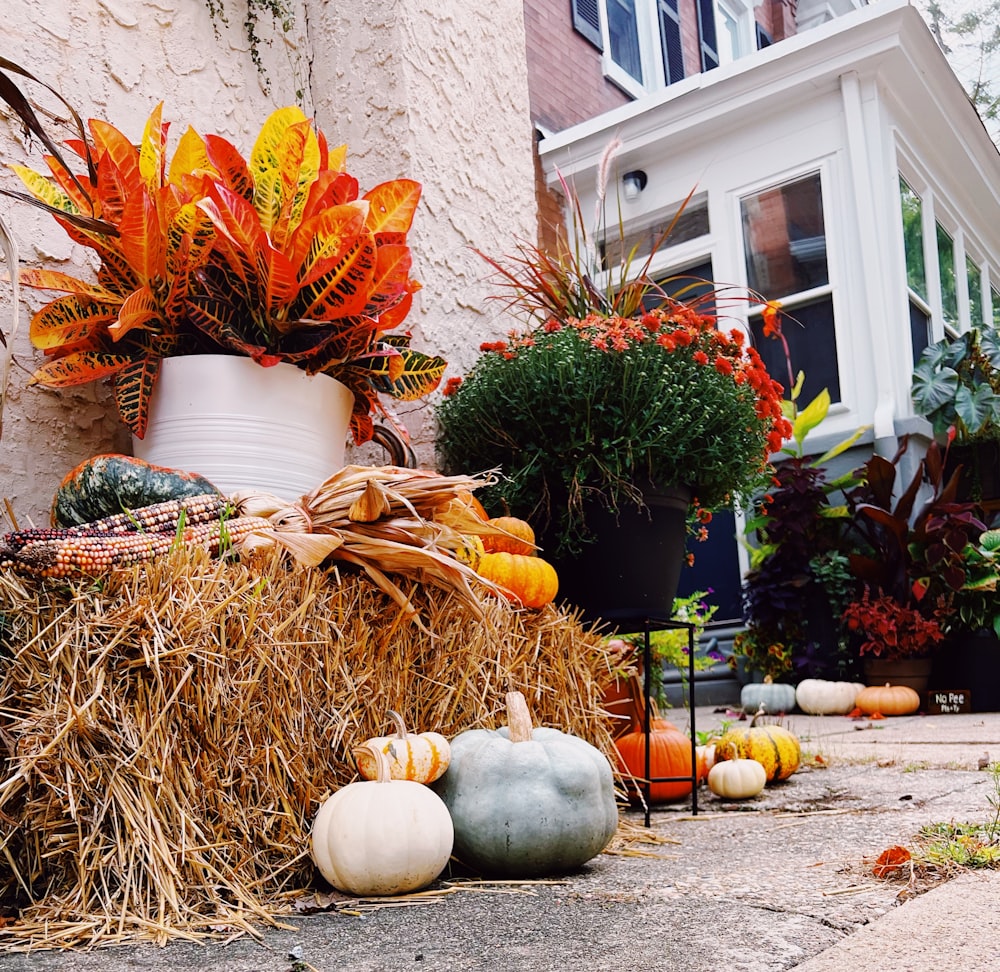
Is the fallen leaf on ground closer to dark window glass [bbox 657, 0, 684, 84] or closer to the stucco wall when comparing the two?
the stucco wall

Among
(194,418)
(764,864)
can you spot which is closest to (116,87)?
(194,418)

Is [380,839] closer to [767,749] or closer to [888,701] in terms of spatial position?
[767,749]

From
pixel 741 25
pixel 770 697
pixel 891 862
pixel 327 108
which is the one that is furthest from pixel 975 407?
pixel 741 25

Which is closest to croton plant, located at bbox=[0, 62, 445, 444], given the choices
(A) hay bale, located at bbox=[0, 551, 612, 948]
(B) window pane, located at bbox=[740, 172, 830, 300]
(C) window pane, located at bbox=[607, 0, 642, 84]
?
(A) hay bale, located at bbox=[0, 551, 612, 948]

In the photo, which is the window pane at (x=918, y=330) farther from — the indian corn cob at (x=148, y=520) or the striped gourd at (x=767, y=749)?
the indian corn cob at (x=148, y=520)

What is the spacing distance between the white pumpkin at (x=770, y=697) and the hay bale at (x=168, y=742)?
423 cm

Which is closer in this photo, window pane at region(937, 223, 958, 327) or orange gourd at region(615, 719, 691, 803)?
orange gourd at region(615, 719, 691, 803)

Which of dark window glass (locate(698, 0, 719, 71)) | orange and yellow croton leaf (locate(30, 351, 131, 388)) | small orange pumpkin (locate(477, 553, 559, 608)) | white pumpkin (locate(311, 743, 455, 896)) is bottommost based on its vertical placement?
white pumpkin (locate(311, 743, 455, 896))

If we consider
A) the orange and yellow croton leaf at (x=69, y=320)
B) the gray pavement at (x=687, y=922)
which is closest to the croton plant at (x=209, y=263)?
the orange and yellow croton leaf at (x=69, y=320)

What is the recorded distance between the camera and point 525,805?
162cm

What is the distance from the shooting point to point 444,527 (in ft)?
6.00

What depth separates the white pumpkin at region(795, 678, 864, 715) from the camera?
213 inches

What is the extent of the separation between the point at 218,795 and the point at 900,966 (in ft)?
2.97

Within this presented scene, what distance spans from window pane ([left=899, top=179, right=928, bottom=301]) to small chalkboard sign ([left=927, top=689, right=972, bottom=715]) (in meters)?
2.73
